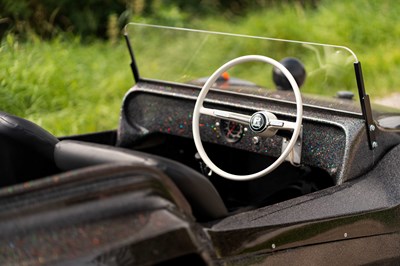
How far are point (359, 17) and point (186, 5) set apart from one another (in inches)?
103

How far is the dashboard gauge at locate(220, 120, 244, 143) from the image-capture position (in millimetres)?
3334

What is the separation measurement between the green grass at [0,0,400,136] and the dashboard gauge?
731 millimetres

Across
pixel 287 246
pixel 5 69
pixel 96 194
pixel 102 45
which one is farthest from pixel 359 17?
pixel 96 194

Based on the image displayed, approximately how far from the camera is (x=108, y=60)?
778 centimetres

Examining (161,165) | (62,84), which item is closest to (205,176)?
(161,165)

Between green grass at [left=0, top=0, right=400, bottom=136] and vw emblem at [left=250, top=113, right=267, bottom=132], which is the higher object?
vw emblem at [left=250, top=113, right=267, bottom=132]

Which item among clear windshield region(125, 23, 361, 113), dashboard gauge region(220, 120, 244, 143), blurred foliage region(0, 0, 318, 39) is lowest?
blurred foliage region(0, 0, 318, 39)

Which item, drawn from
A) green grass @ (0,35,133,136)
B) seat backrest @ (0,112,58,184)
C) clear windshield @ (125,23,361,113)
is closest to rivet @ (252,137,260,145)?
clear windshield @ (125,23,361,113)

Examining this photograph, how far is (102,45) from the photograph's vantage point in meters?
8.53

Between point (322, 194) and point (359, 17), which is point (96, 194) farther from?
point (359, 17)

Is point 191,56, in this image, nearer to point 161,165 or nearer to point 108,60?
point 161,165

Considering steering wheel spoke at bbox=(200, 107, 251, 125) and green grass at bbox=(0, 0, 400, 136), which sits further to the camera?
green grass at bbox=(0, 0, 400, 136)

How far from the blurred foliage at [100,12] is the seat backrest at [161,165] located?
18.5ft

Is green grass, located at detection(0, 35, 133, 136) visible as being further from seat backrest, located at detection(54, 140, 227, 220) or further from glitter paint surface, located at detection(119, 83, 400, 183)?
seat backrest, located at detection(54, 140, 227, 220)
